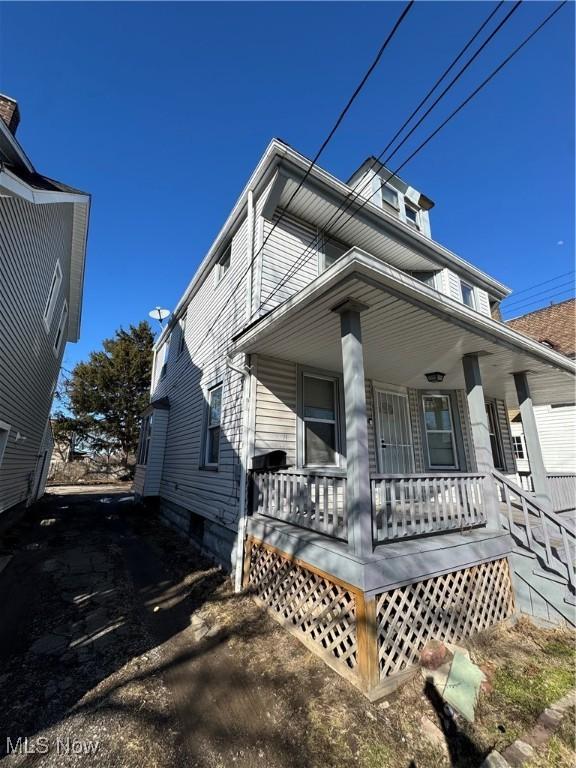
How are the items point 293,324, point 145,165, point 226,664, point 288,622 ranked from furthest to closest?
point 145,165, point 293,324, point 288,622, point 226,664

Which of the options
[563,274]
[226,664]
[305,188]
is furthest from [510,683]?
[563,274]

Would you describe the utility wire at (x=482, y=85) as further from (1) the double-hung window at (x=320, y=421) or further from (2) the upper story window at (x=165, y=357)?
(2) the upper story window at (x=165, y=357)

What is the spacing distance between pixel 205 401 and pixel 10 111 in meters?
6.88

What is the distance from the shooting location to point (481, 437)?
4.76 metres

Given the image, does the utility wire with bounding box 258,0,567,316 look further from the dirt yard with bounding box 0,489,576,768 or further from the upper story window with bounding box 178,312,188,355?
the upper story window with bounding box 178,312,188,355

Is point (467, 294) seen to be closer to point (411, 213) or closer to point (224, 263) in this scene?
point (411, 213)

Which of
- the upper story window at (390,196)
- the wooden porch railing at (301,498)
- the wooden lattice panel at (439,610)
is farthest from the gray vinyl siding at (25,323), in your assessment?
the upper story window at (390,196)

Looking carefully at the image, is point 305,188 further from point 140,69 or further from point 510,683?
point 510,683

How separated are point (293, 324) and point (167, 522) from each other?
7557 mm

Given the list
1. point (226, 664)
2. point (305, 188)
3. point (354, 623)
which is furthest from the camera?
point (305, 188)

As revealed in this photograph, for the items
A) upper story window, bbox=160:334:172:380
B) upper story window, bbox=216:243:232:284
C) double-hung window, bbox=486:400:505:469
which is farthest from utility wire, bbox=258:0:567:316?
upper story window, bbox=160:334:172:380

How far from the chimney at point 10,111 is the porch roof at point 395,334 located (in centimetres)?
641

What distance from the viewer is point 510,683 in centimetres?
296

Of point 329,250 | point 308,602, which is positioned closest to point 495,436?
point 329,250
